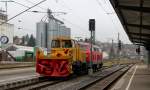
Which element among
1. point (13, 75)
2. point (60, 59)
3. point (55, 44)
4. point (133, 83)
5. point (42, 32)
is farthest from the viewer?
point (42, 32)

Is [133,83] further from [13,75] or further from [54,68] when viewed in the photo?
[13,75]

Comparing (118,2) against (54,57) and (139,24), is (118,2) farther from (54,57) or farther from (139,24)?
(139,24)

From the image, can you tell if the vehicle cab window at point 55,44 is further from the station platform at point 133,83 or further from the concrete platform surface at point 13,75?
the station platform at point 133,83

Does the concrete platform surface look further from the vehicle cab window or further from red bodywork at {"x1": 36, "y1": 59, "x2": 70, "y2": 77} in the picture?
the vehicle cab window

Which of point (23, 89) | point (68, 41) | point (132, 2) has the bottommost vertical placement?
point (23, 89)

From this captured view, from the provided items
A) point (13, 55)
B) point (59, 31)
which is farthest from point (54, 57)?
point (13, 55)

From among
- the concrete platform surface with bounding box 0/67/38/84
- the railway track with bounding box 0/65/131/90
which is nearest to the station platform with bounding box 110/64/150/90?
the railway track with bounding box 0/65/131/90

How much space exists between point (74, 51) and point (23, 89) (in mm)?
11668

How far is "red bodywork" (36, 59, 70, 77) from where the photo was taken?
105 ft

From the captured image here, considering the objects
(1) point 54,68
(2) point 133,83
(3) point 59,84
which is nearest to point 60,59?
(1) point 54,68

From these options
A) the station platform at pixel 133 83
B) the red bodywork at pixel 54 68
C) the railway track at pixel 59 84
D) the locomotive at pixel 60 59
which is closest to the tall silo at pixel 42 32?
the locomotive at pixel 60 59

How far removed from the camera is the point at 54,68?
32094 mm

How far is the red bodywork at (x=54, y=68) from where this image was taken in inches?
1254

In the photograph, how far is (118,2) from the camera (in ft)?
86.8
